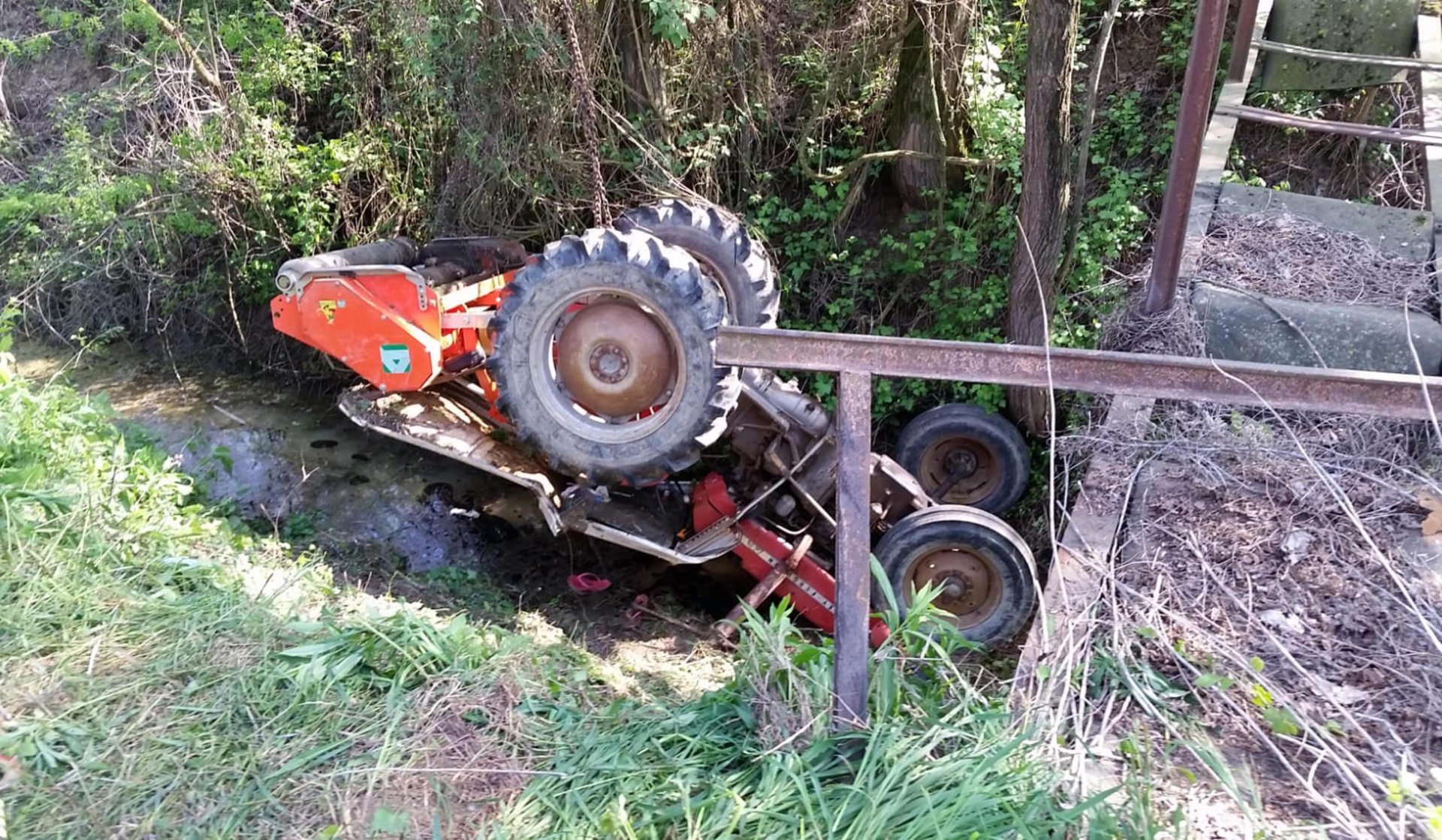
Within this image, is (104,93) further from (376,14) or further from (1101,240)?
(1101,240)

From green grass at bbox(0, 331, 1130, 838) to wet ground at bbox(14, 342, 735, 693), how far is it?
1.30 m

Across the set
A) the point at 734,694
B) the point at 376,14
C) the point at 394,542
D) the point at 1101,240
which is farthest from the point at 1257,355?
the point at 376,14

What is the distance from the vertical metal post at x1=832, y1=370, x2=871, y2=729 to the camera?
8.27 ft

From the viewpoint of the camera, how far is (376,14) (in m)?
6.66

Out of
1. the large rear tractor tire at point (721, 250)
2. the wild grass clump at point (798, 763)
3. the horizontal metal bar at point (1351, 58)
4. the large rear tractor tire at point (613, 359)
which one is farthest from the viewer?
the horizontal metal bar at point (1351, 58)

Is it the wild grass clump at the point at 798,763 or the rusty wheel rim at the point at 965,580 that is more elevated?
the wild grass clump at the point at 798,763

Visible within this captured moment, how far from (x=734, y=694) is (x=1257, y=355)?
10.5 ft

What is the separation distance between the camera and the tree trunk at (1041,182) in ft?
15.8

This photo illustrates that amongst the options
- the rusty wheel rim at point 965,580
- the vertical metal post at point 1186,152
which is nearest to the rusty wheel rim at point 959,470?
the rusty wheel rim at point 965,580

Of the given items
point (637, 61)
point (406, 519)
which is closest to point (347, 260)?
point (406, 519)

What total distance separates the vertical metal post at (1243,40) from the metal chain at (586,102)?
4.07 m

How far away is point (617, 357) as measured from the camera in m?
4.54

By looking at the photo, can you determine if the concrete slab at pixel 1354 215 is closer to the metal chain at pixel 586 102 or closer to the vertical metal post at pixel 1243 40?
the vertical metal post at pixel 1243 40

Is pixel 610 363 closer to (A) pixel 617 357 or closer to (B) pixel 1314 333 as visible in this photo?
(A) pixel 617 357
